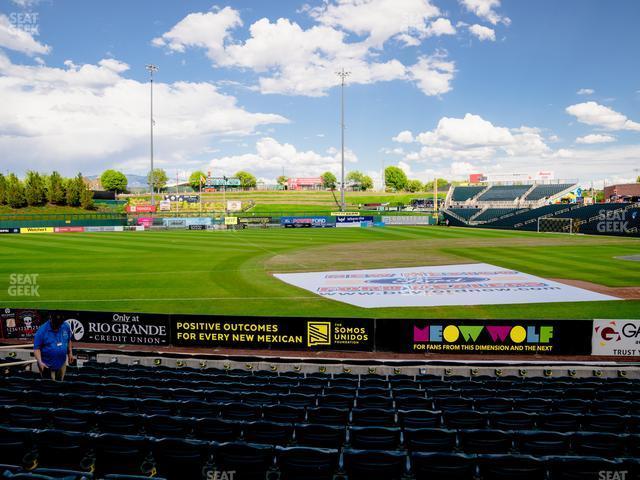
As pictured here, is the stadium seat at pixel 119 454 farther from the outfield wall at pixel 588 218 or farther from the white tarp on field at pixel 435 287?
the outfield wall at pixel 588 218

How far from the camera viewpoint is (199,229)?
78812mm

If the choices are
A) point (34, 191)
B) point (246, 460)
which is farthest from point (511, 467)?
point (34, 191)

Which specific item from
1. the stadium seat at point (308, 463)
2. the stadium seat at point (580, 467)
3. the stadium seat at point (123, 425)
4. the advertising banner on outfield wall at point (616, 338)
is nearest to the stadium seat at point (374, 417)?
the stadium seat at point (308, 463)

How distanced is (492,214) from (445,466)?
8576cm

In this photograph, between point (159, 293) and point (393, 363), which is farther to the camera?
point (159, 293)

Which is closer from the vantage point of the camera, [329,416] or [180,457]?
[180,457]

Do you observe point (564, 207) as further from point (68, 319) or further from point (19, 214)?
point (19, 214)

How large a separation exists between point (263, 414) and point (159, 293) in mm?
20496

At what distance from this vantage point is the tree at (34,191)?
94.8 m

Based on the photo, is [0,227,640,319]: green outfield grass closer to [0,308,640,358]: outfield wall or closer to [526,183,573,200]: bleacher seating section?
[0,308,640,358]: outfield wall

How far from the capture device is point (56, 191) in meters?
99.3

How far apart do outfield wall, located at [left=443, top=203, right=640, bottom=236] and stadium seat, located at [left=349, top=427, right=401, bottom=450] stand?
67905mm

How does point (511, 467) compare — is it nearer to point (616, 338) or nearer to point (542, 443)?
point (542, 443)

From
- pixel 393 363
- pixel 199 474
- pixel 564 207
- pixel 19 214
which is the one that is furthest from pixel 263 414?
pixel 19 214
